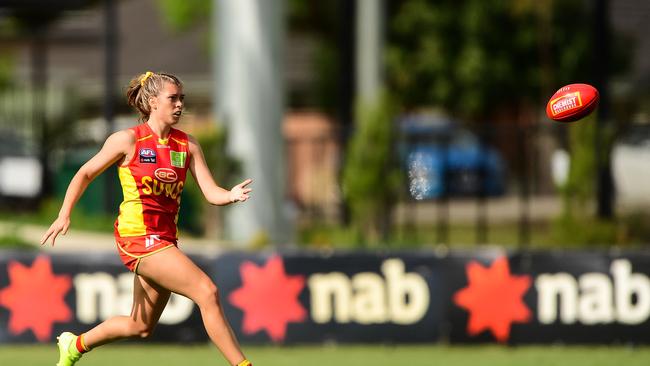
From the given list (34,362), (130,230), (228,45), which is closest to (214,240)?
(228,45)

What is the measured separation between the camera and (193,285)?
25.4 ft

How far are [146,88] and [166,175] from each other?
0.51m

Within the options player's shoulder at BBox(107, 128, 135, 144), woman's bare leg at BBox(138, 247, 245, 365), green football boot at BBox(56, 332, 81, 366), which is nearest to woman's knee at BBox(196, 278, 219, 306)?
woman's bare leg at BBox(138, 247, 245, 365)

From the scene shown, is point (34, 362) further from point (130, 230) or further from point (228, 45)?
point (228, 45)

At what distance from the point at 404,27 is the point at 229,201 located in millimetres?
22816

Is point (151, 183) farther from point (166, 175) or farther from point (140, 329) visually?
point (140, 329)

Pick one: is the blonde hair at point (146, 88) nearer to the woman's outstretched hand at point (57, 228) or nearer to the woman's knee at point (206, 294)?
the woman's outstretched hand at point (57, 228)

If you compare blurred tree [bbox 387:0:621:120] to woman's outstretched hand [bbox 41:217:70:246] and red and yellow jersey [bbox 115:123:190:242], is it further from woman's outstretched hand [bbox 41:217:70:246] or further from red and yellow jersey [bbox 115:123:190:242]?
woman's outstretched hand [bbox 41:217:70:246]

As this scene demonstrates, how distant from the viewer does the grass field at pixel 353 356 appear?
38.4 feet

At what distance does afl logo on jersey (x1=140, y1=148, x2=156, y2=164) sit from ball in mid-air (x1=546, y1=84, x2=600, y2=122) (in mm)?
2432

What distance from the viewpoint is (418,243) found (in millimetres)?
16656

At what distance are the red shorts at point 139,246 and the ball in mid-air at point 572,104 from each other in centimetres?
250

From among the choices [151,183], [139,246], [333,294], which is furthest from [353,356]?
[151,183]

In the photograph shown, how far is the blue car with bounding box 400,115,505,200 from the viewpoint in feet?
56.3
